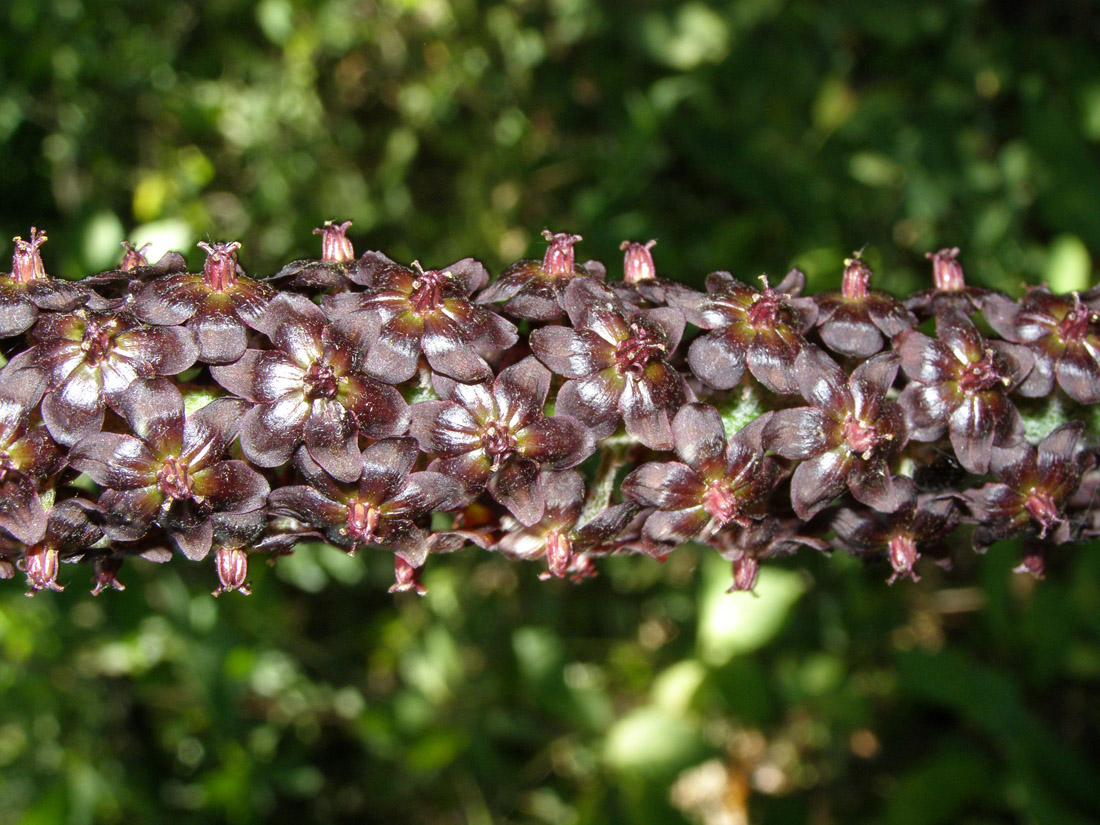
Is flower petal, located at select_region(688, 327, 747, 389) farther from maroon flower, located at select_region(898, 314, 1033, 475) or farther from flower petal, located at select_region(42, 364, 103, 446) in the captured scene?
flower petal, located at select_region(42, 364, 103, 446)

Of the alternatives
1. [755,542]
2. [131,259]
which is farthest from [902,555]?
[131,259]

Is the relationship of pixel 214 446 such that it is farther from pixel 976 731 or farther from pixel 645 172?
pixel 976 731

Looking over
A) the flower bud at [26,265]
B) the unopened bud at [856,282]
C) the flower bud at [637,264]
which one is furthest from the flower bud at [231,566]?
the unopened bud at [856,282]

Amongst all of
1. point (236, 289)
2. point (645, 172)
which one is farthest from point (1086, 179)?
point (236, 289)

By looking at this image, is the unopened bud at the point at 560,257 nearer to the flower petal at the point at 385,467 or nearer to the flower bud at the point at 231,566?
the flower petal at the point at 385,467

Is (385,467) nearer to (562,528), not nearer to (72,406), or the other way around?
(562,528)

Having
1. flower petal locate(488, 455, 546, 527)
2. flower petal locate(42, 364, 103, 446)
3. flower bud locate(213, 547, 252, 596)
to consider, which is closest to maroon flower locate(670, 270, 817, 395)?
flower petal locate(488, 455, 546, 527)
